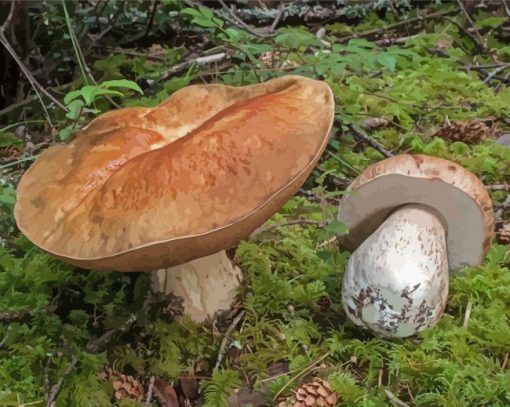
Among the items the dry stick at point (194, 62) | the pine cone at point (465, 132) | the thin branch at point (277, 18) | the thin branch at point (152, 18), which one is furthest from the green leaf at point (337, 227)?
the thin branch at point (277, 18)

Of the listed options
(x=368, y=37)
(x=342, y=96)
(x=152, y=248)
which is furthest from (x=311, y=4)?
(x=152, y=248)

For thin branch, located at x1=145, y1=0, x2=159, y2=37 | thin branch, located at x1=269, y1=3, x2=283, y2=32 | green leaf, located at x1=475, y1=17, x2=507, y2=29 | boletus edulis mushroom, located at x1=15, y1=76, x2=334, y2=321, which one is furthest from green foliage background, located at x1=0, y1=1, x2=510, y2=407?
green leaf, located at x1=475, y1=17, x2=507, y2=29

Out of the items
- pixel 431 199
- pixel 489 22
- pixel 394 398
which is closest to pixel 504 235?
pixel 431 199

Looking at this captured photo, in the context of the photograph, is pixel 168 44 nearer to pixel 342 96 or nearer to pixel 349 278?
pixel 342 96

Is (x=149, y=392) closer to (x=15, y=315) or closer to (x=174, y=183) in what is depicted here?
(x=15, y=315)

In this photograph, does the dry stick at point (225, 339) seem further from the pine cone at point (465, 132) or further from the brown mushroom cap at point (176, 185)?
the pine cone at point (465, 132)

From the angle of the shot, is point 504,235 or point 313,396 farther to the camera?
point 504,235

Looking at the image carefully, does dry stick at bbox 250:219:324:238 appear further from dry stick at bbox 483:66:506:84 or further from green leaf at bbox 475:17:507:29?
green leaf at bbox 475:17:507:29
